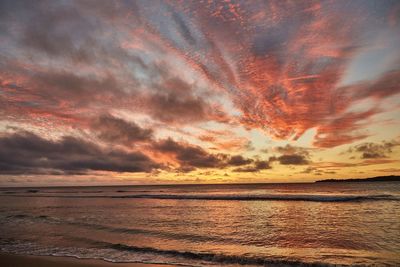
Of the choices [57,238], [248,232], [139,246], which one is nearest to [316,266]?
[248,232]

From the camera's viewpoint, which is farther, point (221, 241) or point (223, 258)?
point (221, 241)

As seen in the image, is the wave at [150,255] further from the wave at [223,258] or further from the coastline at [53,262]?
the coastline at [53,262]

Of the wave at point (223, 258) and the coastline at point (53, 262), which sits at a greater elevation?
the wave at point (223, 258)

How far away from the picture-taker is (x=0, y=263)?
10.8 metres

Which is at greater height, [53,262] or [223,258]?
[223,258]

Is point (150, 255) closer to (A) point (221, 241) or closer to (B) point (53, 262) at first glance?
(B) point (53, 262)

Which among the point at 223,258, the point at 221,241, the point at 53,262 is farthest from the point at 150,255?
the point at 221,241

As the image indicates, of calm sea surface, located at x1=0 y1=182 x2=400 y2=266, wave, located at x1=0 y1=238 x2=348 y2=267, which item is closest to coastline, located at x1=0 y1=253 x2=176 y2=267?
wave, located at x1=0 y1=238 x2=348 y2=267

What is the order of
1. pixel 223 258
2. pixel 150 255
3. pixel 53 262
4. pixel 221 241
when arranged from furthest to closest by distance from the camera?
pixel 221 241 < pixel 150 255 < pixel 223 258 < pixel 53 262

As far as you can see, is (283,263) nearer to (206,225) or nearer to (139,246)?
(139,246)

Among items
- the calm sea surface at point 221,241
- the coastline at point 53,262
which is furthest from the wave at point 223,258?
the coastline at point 53,262

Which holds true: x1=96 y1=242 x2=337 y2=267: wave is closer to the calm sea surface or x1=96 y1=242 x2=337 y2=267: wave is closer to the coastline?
the calm sea surface

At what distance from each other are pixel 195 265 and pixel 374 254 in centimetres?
840

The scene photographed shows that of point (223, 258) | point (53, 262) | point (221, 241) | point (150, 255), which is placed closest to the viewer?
point (53, 262)
